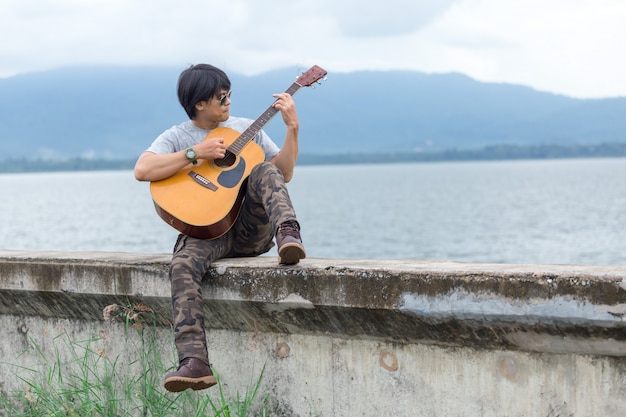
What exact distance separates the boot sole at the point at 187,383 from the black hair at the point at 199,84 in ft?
4.29

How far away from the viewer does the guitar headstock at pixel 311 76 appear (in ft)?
13.7

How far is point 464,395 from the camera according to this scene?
3086mm

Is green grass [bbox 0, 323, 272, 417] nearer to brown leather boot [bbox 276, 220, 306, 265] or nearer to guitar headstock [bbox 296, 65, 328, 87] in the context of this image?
brown leather boot [bbox 276, 220, 306, 265]

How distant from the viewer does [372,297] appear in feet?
10.4

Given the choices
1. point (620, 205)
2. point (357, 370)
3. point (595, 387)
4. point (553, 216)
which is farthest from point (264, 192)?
point (620, 205)

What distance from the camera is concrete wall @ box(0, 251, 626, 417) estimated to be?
2852mm

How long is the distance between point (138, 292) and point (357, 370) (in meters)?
0.97

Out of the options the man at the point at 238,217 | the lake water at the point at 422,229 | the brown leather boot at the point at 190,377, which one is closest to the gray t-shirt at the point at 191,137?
the man at the point at 238,217

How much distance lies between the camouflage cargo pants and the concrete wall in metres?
0.10

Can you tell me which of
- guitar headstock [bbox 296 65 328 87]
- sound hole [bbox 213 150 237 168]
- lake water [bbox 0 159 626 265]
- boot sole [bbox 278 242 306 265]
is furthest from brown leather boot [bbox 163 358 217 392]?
lake water [bbox 0 159 626 265]

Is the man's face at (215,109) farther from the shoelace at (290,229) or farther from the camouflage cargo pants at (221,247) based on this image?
the shoelace at (290,229)

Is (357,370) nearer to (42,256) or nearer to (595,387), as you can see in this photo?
(595,387)

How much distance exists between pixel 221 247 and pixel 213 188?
25 centimetres

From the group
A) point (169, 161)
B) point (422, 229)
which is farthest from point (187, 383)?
point (422, 229)
